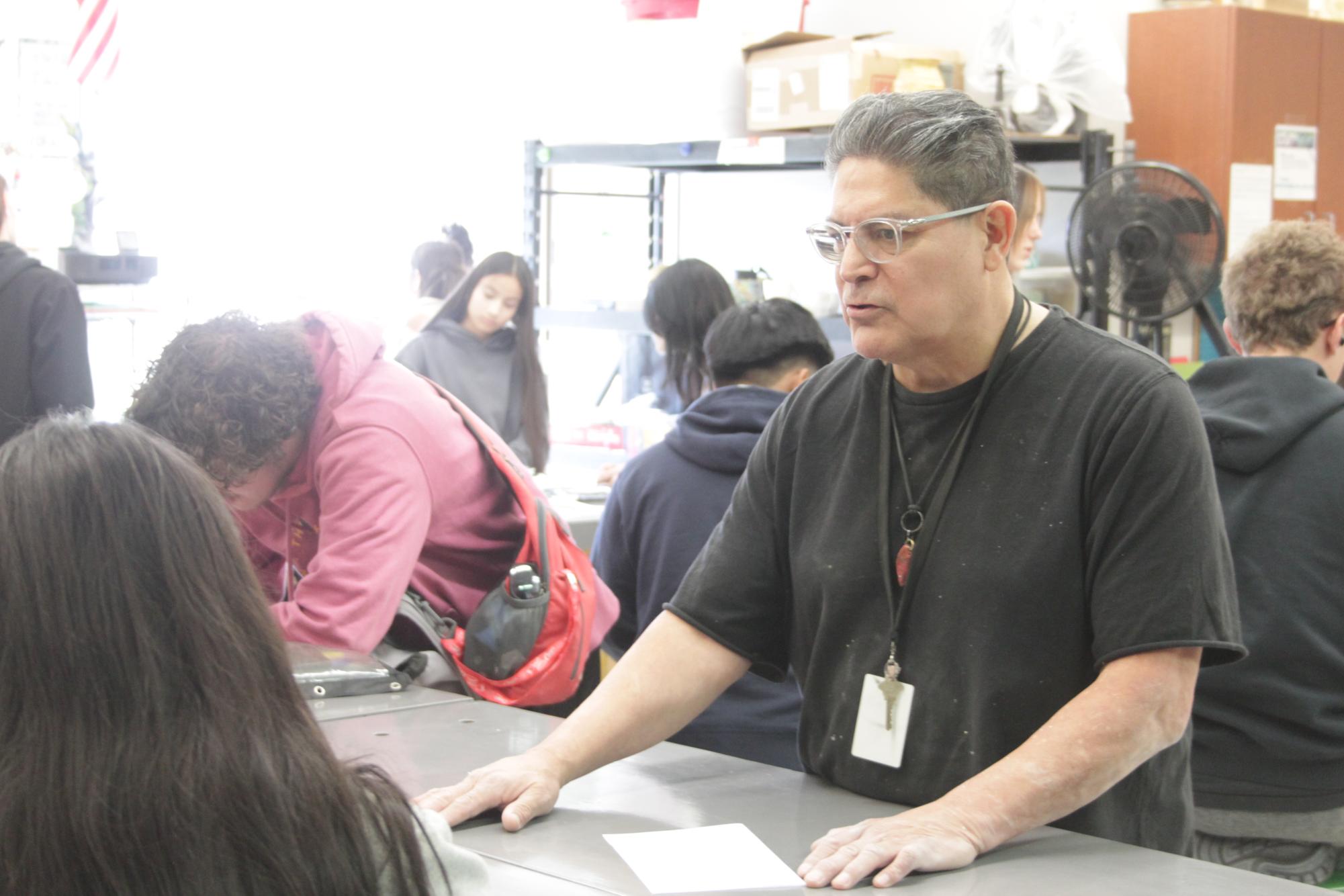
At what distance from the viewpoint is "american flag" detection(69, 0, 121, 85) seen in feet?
18.2

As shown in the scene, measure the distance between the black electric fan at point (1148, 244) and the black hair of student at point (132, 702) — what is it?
3.34 m

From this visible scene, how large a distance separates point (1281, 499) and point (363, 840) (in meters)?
1.76

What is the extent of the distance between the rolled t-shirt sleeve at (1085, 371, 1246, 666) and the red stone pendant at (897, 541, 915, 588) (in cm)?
20

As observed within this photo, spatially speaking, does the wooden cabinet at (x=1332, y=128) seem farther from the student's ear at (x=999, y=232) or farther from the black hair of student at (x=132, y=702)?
the black hair of student at (x=132, y=702)

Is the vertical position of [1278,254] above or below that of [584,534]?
above

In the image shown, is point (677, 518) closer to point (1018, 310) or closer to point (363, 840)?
point (1018, 310)

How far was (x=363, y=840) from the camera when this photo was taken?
1.04m

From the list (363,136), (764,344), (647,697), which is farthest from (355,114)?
(647,697)

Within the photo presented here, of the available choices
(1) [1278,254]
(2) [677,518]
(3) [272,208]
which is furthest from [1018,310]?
(3) [272,208]

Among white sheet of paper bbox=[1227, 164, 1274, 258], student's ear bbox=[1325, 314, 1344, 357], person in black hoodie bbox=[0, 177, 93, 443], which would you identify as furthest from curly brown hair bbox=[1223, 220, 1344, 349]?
person in black hoodie bbox=[0, 177, 93, 443]

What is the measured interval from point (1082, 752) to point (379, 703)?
1.11 m

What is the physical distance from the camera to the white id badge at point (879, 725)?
1573 millimetres

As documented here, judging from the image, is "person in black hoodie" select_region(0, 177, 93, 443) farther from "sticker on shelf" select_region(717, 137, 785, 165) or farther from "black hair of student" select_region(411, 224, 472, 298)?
"black hair of student" select_region(411, 224, 472, 298)

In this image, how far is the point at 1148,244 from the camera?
4004 mm
